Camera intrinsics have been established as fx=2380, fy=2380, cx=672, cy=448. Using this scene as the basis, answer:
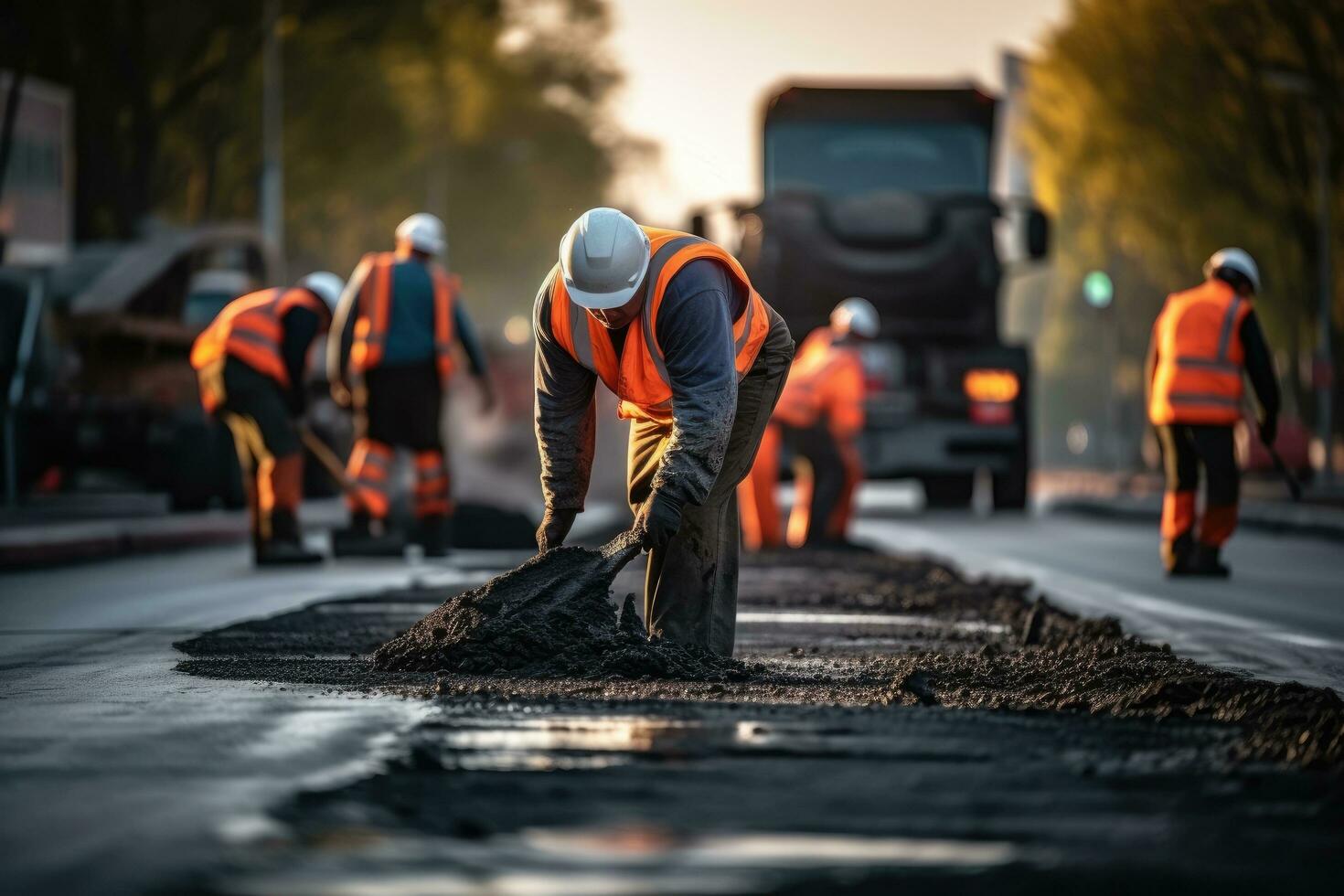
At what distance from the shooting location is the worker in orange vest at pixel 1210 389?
42.1ft

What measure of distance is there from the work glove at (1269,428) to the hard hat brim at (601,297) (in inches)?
274

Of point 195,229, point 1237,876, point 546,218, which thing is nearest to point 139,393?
point 195,229

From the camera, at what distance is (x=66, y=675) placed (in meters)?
7.07

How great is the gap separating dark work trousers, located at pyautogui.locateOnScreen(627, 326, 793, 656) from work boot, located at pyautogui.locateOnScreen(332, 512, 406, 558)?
230 inches

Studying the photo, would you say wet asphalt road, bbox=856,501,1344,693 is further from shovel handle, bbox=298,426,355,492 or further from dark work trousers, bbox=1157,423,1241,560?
shovel handle, bbox=298,426,355,492

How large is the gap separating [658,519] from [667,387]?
484mm

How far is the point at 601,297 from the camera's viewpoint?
23.0 ft

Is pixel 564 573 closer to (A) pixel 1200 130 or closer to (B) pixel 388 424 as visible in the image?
(B) pixel 388 424

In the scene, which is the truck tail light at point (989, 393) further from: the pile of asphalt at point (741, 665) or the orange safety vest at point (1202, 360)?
the pile of asphalt at point (741, 665)

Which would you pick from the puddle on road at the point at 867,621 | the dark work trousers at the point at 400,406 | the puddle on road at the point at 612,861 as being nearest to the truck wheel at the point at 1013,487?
the dark work trousers at the point at 400,406

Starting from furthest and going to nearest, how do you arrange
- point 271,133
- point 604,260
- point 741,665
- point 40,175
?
point 271,133 < point 40,175 < point 741,665 < point 604,260

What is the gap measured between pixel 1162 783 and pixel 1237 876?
2.88 ft

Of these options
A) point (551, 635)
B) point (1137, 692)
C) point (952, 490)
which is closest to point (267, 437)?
point (551, 635)

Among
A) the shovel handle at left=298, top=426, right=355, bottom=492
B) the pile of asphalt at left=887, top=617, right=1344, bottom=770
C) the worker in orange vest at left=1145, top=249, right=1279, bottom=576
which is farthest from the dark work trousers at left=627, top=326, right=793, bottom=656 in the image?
the shovel handle at left=298, top=426, right=355, bottom=492
